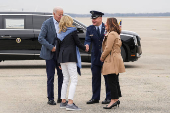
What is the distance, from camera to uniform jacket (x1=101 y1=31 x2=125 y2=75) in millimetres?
7066

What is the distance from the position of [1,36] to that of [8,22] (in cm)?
52

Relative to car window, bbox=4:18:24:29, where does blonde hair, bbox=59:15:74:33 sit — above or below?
above

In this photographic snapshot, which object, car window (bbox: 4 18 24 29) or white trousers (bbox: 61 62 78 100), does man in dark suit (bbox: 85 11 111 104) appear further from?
car window (bbox: 4 18 24 29)

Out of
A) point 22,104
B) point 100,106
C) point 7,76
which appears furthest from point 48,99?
point 7,76

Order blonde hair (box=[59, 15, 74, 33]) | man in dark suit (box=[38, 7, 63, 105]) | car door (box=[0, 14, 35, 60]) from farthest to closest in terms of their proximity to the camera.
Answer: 1. car door (box=[0, 14, 35, 60])
2. man in dark suit (box=[38, 7, 63, 105])
3. blonde hair (box=[59, 15, 74, 33])

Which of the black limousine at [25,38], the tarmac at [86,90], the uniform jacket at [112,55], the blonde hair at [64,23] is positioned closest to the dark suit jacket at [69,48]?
the blonde hair at [64,23]

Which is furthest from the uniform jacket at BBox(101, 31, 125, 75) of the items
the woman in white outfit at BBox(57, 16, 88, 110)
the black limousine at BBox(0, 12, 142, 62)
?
the black limousine at BBox(0, 12, 142, 62)

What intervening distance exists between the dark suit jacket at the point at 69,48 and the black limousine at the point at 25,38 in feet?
18.9

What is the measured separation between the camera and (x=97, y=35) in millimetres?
7703

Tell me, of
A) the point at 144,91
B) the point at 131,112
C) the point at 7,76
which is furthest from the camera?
the point at 7,76

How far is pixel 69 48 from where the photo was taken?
714 centimetres

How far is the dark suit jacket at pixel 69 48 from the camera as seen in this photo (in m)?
7.10

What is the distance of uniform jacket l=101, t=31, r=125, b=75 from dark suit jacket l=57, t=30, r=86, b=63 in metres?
0.48

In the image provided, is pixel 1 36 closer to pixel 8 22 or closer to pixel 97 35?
pixel 8 22
